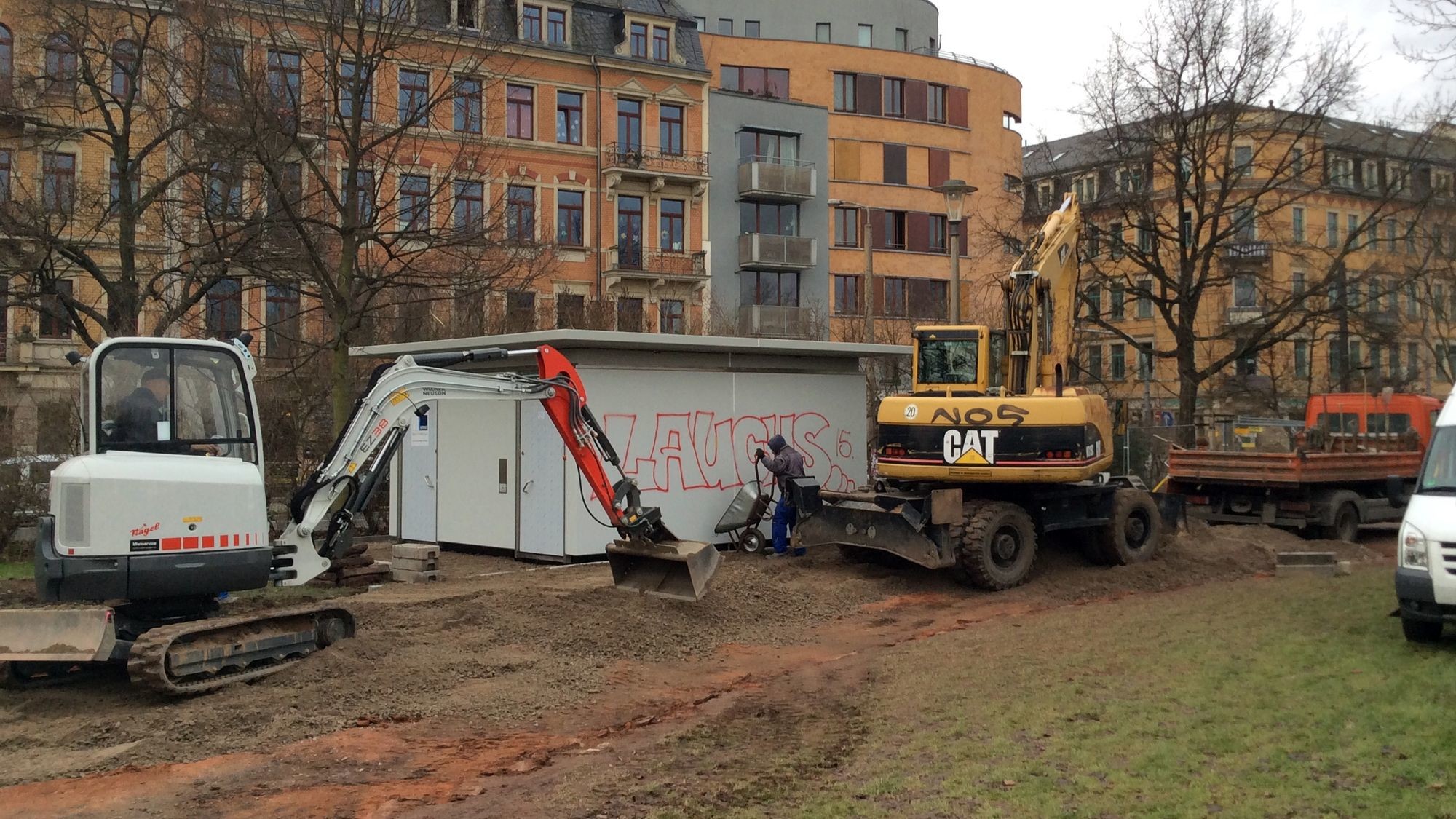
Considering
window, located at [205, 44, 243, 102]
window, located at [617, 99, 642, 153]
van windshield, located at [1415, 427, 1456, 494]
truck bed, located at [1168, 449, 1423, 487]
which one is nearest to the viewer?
van windshield, located at [1415, 427, 1456, 494]

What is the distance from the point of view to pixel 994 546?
592 inches

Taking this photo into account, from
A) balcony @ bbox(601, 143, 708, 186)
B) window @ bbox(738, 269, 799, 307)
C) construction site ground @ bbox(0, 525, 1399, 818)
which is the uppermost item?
balcony @ bbox(601, 143, 708, 186)

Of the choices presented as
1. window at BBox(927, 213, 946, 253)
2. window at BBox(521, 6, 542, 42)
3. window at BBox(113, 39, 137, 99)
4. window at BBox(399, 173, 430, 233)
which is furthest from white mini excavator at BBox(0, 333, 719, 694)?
window at BBox(927, 213, 946, 253)

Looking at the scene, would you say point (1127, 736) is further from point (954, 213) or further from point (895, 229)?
point (895, 229)

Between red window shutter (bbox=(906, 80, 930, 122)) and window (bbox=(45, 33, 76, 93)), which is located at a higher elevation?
red window shutter (bbox=(906, 80, 930, 122))

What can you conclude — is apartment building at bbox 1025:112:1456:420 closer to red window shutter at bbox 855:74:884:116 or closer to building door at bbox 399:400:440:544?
building door at bbox 399:400:440:544

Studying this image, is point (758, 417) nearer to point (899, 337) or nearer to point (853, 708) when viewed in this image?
point (853, 708)

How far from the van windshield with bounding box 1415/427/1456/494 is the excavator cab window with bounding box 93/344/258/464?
32.9 feet

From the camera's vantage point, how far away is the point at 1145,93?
26719mm

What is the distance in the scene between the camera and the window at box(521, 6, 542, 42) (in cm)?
4091

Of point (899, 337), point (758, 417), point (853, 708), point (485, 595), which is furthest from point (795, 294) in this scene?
point (853, 708)

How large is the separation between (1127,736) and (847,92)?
4886 cm

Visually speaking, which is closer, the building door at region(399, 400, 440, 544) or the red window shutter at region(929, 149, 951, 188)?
the building door at region(399, 400, 440, 544)

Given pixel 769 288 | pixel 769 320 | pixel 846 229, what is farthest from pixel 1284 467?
pixel 846 229
